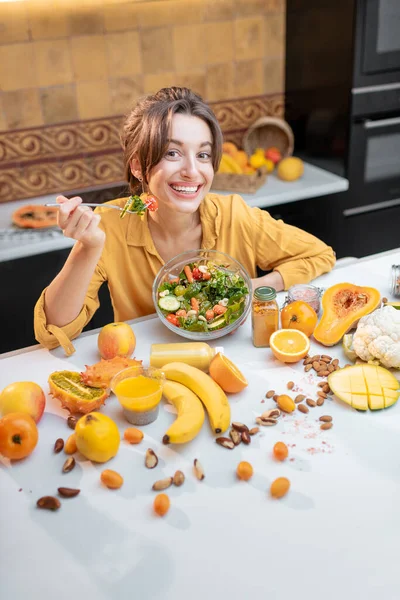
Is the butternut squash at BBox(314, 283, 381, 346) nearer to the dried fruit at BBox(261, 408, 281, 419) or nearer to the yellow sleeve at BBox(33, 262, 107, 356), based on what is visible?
the dried fruit at BBox(261, 408, 281, 419)

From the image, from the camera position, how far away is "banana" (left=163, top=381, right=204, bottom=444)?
107 centimetres

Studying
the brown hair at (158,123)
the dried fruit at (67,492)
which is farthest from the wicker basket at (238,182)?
the dried fruit at (67,492)

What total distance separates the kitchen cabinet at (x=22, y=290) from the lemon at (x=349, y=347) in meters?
1.35

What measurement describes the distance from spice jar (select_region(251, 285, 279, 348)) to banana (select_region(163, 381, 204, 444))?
241 mm

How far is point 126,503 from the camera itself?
38.2 inches

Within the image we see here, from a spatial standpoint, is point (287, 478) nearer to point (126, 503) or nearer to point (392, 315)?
point (126, 503)

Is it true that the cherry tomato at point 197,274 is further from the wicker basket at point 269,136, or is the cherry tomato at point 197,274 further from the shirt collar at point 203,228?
the wicker basket at point 269,136

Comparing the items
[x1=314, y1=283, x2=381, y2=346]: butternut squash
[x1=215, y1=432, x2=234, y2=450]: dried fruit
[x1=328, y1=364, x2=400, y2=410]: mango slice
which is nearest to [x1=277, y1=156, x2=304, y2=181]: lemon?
[x1=314, y1=283, x2=381, y2=346]: butternut squash

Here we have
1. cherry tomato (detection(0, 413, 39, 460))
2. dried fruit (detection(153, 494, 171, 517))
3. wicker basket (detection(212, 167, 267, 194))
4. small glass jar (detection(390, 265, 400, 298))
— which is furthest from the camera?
wicker basket (detection(212, 167, 267, 194))

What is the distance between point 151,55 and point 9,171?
2.71 ft

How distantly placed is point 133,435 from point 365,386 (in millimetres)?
464

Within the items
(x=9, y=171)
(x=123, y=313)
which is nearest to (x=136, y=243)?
(x=123, y=313)

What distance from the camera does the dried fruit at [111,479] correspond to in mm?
996

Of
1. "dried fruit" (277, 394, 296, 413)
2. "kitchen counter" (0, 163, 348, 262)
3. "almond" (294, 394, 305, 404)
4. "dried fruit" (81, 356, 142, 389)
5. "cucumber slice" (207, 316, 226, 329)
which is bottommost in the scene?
"kitchen counter" (0, 163, 348, 262)
